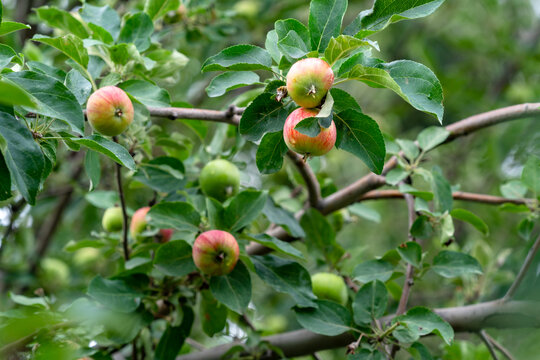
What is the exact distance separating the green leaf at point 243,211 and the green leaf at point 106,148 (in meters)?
0.29

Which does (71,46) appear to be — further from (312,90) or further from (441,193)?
(441,193)

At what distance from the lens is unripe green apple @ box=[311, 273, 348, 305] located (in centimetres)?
124

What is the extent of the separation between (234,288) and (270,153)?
321 millimetres

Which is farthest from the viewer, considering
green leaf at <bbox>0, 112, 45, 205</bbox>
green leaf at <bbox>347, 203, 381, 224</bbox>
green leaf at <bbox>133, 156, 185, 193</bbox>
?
green leaf at <bbox>347, 203, 381, 224</bbox>

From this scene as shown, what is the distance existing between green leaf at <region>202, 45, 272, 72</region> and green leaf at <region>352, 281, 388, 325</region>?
490 millimetres

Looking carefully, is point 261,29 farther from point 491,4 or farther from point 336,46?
point 336,46

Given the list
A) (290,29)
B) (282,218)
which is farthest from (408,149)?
(290,29)

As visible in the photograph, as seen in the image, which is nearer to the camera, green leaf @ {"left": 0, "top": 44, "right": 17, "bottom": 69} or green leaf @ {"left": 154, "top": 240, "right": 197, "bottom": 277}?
green leaf @ {"left": 0, "top": 44, "right": 17, "bottom": 69}

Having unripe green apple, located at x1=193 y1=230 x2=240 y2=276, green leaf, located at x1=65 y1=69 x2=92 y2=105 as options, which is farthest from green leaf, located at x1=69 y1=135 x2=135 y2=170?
unripe green apple, located at x1=193 y1=230 x2=240 y2=276

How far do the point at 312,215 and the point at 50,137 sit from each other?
2.14 ft

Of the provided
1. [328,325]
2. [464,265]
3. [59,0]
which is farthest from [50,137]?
[59,0]

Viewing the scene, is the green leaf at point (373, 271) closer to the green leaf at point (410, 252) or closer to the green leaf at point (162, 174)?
the green leaf at point (410, 252)

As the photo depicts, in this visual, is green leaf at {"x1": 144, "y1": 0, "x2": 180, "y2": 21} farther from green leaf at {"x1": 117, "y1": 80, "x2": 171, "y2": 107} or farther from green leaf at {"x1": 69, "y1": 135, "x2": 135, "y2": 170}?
green leaf at {"x1": 69, "y1": 135, "x2": 135, "y2": 170}

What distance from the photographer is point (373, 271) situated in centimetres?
122
